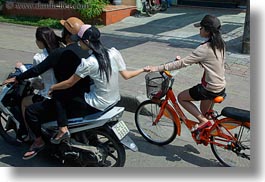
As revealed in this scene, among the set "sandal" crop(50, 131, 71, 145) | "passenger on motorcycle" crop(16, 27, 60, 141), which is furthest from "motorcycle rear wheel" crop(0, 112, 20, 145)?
"sandal" crop(50, 131, 71, 145)

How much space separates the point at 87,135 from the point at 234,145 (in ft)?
5.15

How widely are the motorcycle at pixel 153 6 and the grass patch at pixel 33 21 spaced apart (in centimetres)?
335

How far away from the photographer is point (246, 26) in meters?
8.06

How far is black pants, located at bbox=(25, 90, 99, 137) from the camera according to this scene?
136 inches

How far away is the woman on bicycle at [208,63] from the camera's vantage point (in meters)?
3.59

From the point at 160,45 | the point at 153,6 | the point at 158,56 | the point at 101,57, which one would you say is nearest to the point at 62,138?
the point at 101,57

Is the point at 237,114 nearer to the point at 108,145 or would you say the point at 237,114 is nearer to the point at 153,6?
the point at 108,145

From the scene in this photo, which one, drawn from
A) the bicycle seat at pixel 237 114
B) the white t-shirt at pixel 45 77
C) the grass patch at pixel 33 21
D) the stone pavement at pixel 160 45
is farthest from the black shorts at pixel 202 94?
the grass patch at pixel 33 21

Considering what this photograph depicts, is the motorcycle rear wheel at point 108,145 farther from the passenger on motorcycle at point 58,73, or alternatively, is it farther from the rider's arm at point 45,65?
the rider's arm at point 45,65

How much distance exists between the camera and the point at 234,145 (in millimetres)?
3689

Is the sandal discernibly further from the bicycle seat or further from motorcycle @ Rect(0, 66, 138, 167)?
the bicycle seat

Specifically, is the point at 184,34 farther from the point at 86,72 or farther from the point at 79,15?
the point at 86,72

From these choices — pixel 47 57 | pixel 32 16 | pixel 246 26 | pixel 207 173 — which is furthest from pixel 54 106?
pixel 32 16

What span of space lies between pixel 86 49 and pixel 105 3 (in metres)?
8.82
